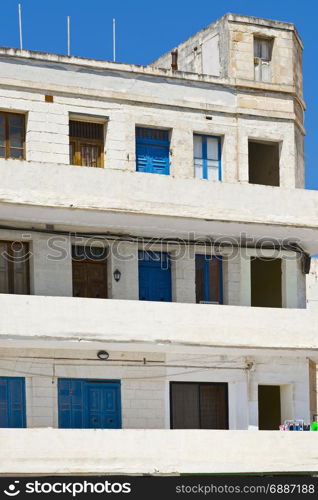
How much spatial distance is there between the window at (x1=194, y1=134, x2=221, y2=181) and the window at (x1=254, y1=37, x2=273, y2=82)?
202cm

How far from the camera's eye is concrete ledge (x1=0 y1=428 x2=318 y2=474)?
1204 inches

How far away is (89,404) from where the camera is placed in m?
33.1

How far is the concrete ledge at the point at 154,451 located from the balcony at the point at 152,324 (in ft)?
7.03

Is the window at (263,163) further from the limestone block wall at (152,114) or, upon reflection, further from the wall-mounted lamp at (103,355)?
the wall-mounted lamp at (103,355)

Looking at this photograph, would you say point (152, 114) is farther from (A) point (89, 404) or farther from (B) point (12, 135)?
(A) point (89, 404)

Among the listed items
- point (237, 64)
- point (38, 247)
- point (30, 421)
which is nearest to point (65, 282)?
point (38, 247)

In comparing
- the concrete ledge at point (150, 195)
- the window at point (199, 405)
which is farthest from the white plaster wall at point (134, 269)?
the window at point (199, 405)

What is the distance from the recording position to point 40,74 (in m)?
33.7

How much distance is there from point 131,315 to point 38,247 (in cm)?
260

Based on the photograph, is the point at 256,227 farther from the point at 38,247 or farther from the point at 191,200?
the point at 38,247

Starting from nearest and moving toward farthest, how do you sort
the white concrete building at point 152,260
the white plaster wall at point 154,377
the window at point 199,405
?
the white concrete building at point 152,260 < the white plaster wall at point 154,377 < the window at point 199,405

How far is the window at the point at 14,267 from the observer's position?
1304 inches

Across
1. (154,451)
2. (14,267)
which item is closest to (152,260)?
(14,267)

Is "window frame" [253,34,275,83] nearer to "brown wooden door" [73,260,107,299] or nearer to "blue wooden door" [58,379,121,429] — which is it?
"brown wooden door" [73,260,107,299]
